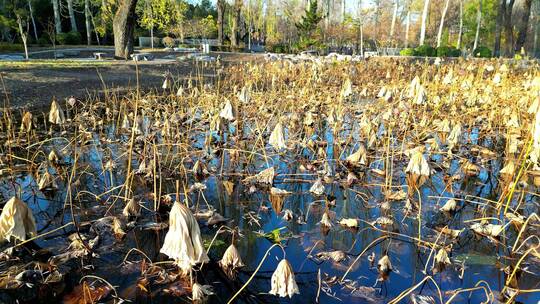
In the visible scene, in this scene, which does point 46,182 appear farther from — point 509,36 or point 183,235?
point 509,36

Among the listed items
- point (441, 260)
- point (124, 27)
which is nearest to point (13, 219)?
point (441, 260)

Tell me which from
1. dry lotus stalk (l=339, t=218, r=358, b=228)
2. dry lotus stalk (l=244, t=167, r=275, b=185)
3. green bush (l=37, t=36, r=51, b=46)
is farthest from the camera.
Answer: green bush (l=37, t=36, r=51, b=46)

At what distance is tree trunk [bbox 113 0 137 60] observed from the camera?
12.9m

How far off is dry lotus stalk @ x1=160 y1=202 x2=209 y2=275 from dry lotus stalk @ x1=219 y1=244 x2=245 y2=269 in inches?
21.4

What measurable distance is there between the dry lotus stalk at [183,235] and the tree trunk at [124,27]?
13.1 metres

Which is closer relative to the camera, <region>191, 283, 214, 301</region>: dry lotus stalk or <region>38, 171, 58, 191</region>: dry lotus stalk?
<region>191, 283, 214, 301</region>: dry lotus stalk

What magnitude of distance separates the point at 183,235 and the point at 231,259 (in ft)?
2.14

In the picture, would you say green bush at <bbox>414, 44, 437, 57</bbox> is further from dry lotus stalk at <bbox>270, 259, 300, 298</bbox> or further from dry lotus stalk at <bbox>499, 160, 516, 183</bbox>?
dry lotus stalk at <bbox>270, 259, 300, 298</bbox>

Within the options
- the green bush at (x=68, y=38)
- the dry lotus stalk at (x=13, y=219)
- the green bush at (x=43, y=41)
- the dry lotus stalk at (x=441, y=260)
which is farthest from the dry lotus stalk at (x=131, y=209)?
the green bush at (x=68, y=38)

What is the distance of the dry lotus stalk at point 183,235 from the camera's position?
1.39 meters

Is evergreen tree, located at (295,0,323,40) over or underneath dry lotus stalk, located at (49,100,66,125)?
over

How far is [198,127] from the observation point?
4.89 metres

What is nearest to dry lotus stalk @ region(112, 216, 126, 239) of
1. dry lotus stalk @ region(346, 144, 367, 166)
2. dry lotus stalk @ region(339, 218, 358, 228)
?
dry lotus stalk @ region(339, 218, 358, 228)

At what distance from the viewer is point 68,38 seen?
22609 millimetres
